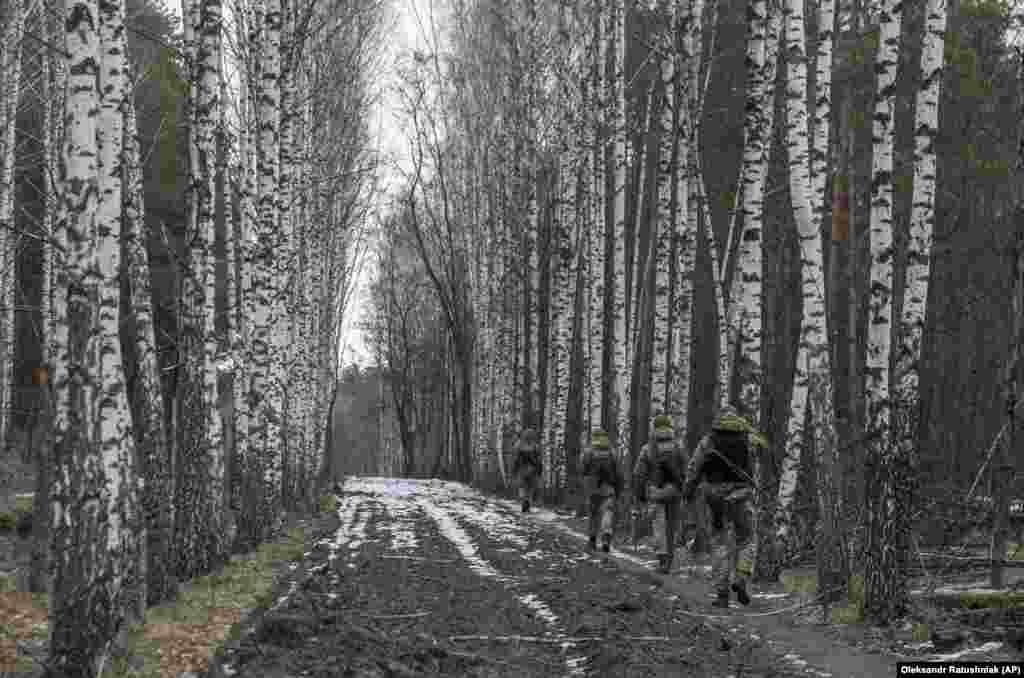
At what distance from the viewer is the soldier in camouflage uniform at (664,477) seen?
50.5 feet

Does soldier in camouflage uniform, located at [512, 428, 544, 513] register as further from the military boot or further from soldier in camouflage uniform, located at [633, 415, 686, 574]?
the military boot

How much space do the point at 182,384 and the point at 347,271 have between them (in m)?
40.0

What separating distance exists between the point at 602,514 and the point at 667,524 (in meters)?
2.63

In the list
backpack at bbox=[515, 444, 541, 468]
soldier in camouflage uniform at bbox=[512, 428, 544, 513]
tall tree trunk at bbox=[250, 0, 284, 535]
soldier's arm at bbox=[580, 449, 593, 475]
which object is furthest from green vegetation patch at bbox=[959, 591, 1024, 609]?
backpack at bbox=[515, 444, 541, 468]

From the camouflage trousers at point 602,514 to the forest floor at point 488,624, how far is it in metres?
0.94

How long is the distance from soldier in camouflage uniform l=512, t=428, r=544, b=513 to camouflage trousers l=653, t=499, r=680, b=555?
32.0 ft

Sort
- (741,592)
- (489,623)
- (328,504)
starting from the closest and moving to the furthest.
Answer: (489,623), (741,592), (328,504)

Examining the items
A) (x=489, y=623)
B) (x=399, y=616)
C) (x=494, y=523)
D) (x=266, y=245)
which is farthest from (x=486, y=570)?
(x=494, y=523)

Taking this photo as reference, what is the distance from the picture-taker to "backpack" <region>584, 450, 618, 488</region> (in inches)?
701

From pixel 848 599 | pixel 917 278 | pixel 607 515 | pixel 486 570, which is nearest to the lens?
pixel 917 278

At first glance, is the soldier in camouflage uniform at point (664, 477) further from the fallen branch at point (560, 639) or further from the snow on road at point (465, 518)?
the fallen branch at point (560, 639)

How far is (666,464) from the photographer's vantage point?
15.5 m

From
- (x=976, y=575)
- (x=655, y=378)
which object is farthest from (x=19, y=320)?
(x=976, y=575)

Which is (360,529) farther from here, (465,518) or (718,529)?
(718,529)
